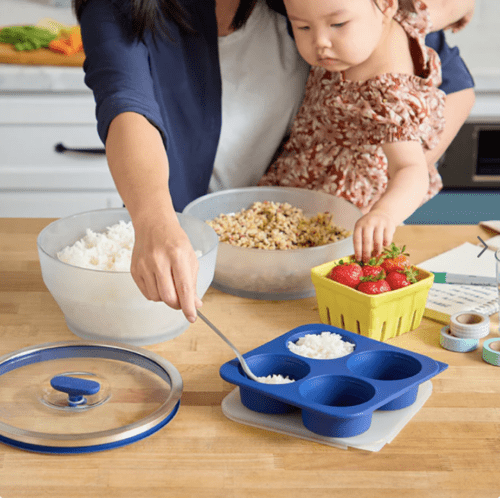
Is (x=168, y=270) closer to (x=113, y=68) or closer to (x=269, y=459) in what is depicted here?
(x=269, y=459)

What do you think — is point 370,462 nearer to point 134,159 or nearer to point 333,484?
point 333,484

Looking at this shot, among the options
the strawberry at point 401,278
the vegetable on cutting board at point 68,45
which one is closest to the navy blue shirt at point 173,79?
the strawberry at point 401,278

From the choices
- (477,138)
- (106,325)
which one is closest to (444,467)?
(106,325)

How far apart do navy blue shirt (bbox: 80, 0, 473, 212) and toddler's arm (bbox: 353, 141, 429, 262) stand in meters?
0.38

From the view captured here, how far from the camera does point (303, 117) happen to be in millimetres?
1497

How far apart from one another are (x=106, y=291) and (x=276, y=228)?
0.39 m

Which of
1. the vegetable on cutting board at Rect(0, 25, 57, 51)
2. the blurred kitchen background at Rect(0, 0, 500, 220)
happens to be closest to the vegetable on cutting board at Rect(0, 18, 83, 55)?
the vegetable on cutting board at Rect(0, 25, 57, 51)

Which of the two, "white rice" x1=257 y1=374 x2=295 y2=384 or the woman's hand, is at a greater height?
the woman's hand

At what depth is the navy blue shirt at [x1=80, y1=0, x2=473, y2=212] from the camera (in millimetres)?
1159

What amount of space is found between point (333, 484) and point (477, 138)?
2107 mm

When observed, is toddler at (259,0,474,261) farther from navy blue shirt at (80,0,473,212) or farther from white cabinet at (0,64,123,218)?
white cabinet at (0,64,123,218)

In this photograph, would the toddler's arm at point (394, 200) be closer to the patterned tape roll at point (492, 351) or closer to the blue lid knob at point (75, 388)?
the patterned tape roll at point (492, 351)

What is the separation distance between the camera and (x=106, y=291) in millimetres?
946

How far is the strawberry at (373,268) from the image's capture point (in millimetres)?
1014
